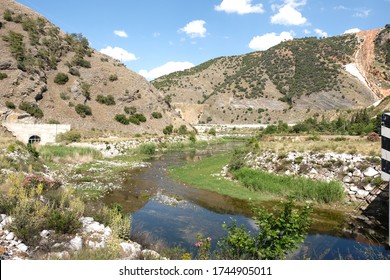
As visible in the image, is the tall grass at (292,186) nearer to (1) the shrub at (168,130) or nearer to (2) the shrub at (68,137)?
(2) the shrub at (68,137)

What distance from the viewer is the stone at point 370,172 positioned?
66.0 feet

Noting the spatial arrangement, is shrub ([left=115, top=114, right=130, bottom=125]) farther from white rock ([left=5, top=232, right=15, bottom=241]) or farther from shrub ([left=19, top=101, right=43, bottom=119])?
white rock ([left=5, top=232, right=15, bottom=241])

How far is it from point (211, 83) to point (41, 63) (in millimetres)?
88108

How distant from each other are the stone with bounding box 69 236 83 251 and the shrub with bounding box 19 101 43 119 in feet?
173

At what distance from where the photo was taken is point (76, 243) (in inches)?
372

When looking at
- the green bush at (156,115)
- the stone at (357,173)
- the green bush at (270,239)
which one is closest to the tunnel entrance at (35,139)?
the green bush at (156,115)

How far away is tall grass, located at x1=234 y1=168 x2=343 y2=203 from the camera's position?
1969 centimetres

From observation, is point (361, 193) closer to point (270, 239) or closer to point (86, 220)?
point (270, 239)

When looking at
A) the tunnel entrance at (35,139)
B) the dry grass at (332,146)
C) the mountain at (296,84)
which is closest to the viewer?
the dry grass at (332,146)

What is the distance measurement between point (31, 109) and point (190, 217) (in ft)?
159

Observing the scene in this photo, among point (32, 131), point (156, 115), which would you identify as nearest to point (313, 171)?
point (32, 131)

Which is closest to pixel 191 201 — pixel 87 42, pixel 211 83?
pixel 87 42

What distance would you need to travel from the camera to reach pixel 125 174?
29.5 meters

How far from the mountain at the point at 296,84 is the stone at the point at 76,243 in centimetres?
9437
